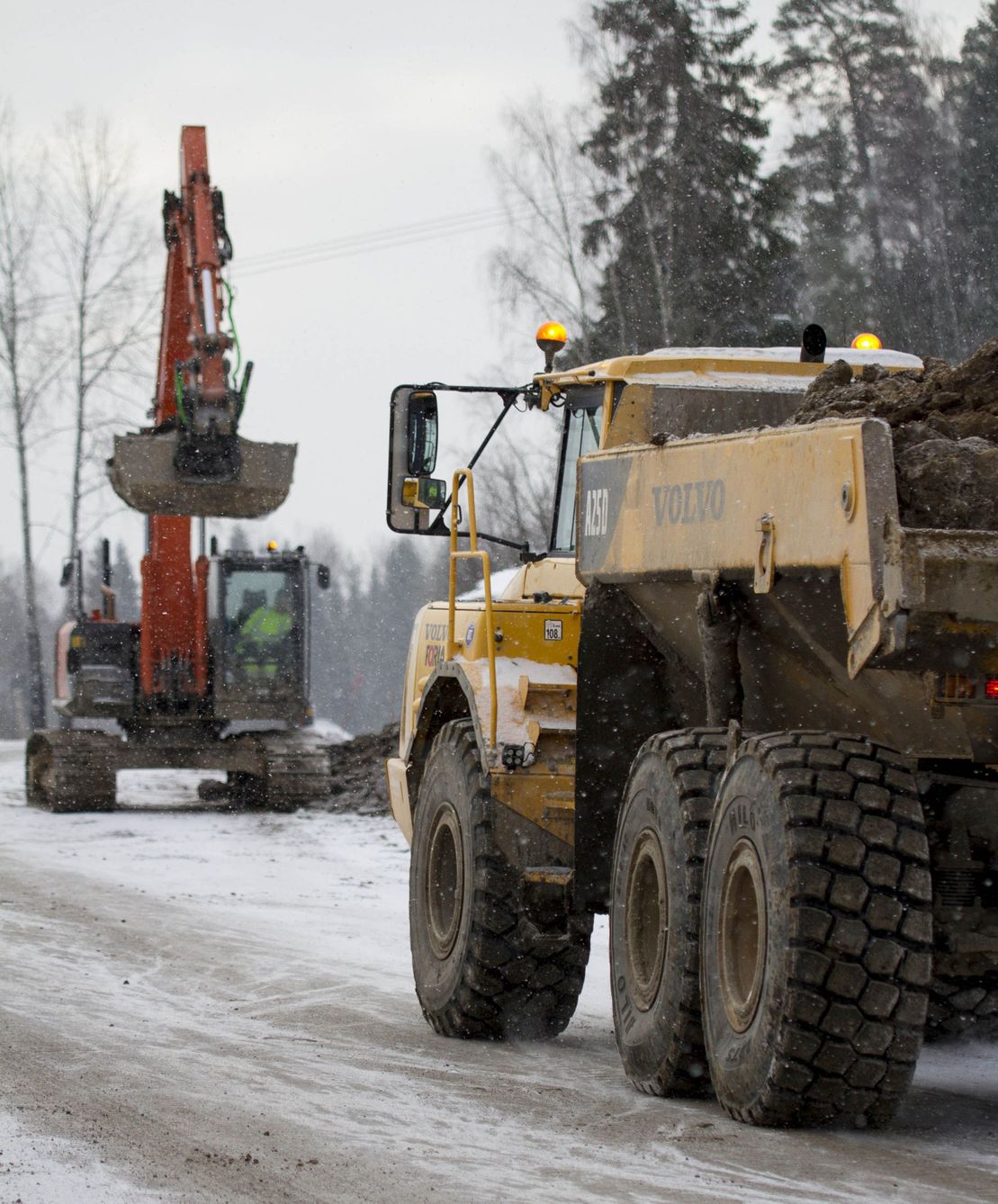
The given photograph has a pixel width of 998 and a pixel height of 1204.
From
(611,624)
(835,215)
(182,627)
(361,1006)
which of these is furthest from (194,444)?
(835,215)

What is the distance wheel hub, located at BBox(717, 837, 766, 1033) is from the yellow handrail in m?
1.80

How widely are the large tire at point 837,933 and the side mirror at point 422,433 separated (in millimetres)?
2882

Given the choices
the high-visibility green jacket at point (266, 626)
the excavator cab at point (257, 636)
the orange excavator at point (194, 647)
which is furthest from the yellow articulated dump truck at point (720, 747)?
the high-visibility green jacket at point (266, 626)

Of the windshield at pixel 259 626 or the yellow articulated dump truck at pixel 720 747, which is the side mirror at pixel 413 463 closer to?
the yellow articulated dump truck at pixel 720 747

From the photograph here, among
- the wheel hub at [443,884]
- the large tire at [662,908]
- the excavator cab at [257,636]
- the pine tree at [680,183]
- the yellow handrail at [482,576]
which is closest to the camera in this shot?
the large tire at [662,908]

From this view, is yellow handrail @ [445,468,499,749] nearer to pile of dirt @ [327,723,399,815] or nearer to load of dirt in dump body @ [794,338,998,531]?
load of dirt in dump body @ [794,338,998,531]

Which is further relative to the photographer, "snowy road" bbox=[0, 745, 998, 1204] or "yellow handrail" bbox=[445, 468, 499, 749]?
"yellow handrail" bbox=[445, 468, 499, 749]

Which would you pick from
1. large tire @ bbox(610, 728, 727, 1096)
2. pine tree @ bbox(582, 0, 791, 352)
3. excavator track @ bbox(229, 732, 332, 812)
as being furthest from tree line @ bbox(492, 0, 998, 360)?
large tire @ bbox(610, 728, 727, 1096)

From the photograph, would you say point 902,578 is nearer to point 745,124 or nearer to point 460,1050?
point 460,1050

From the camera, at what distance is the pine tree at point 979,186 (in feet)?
105

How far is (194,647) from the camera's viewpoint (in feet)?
67.2

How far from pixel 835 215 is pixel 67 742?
2054 cm

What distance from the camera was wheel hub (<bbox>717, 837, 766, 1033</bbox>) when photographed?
5215mm

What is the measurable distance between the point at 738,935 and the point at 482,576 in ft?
7.72
